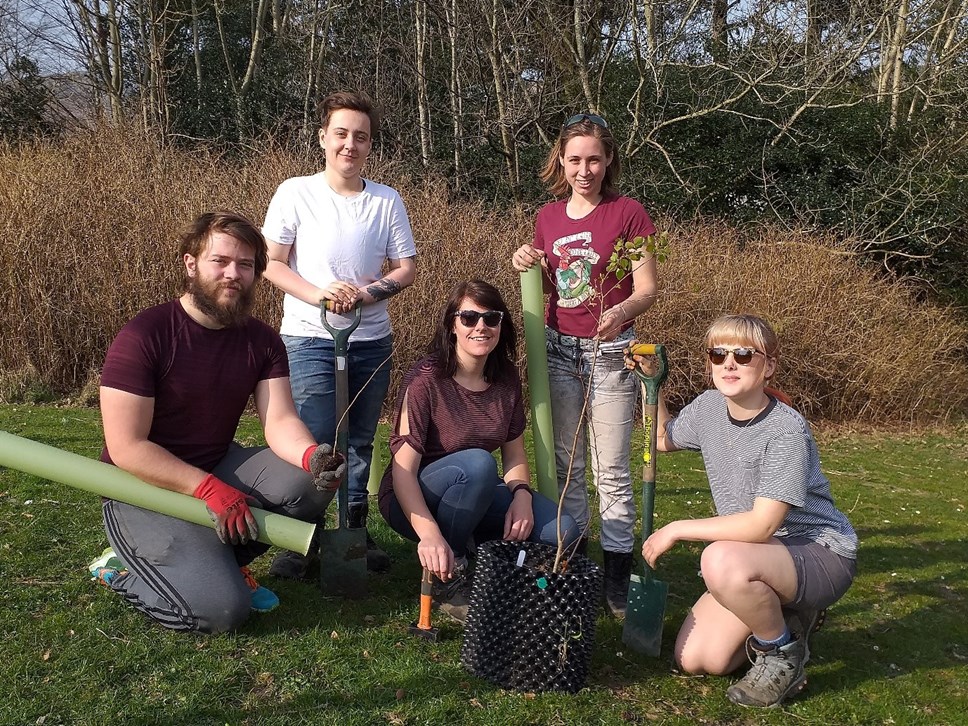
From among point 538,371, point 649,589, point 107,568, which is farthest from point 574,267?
point 107,568

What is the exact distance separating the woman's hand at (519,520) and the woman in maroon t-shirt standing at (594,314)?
0.92ft

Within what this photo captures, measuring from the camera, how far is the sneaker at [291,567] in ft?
12.7

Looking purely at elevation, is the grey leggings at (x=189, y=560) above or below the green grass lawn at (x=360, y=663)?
above

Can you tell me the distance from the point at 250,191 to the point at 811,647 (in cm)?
850

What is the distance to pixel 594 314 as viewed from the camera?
3.72 m

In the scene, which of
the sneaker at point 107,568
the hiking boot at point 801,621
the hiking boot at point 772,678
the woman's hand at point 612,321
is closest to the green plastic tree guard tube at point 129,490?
the sneaker at point 107,568

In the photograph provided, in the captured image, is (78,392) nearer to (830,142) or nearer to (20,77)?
(20,77)

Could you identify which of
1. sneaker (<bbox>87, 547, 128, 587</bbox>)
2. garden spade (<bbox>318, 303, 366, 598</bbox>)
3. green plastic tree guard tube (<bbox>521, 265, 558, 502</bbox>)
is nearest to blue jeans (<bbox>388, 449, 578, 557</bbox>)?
garden spade (<bbox>318, 303, 366, 598</bbox>)

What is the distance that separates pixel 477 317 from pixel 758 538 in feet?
4.35

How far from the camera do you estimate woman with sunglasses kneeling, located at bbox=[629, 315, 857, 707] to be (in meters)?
2.98

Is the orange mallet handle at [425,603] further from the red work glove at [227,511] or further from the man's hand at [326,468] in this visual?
the red work glove at [227,511]

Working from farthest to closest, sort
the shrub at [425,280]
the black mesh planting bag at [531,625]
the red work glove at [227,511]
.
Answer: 1. the shrub at [425,280]
2. the red work glove at [227,511]
3. the black mesh planting bag at [531,625]

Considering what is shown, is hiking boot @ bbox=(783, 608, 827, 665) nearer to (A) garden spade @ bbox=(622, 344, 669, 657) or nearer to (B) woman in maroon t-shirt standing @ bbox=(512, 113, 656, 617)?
(A) garden spade @ bbox=(622, 344, 669, 657)

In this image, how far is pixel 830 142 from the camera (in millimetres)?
13672
